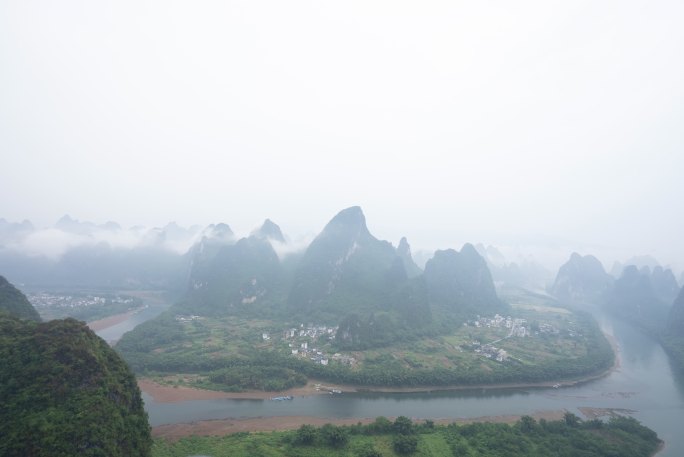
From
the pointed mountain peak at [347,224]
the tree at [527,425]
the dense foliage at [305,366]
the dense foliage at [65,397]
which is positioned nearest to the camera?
the dense foliage at [65,397]

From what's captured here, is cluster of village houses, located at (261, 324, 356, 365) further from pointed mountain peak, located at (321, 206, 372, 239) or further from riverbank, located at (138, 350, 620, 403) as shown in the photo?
pointed mountain peak, located at (321, 206, 372, 239)

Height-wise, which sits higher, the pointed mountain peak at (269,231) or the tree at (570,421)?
the pointed mountain peak at (269,231)

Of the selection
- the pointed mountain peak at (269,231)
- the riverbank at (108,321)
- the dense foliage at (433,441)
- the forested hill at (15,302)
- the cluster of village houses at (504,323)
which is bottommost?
the dense foliage at (433,441)

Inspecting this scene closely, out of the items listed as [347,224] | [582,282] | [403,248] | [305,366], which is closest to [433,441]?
[305,366]

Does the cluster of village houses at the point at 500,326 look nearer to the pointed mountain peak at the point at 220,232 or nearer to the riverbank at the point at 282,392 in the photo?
the riverbank at the point at 282,392

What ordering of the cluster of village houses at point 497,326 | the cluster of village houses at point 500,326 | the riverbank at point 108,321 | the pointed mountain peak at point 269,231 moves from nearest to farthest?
the cluster of village houses at point 497,326 → the cluster of village houses at point 500,326 → the riverbank at point 108,321 → the pointed mountain peak at point 269,231

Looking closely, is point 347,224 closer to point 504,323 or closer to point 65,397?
point 504,323

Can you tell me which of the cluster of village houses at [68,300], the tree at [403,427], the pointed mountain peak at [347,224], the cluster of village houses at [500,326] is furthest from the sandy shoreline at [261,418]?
the cluster of village houses at [68,300]

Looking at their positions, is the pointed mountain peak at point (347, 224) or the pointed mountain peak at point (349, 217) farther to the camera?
the pointed mountain peak at point (349, 217)

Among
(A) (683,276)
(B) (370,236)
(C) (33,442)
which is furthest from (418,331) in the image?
(A) (683,276)
